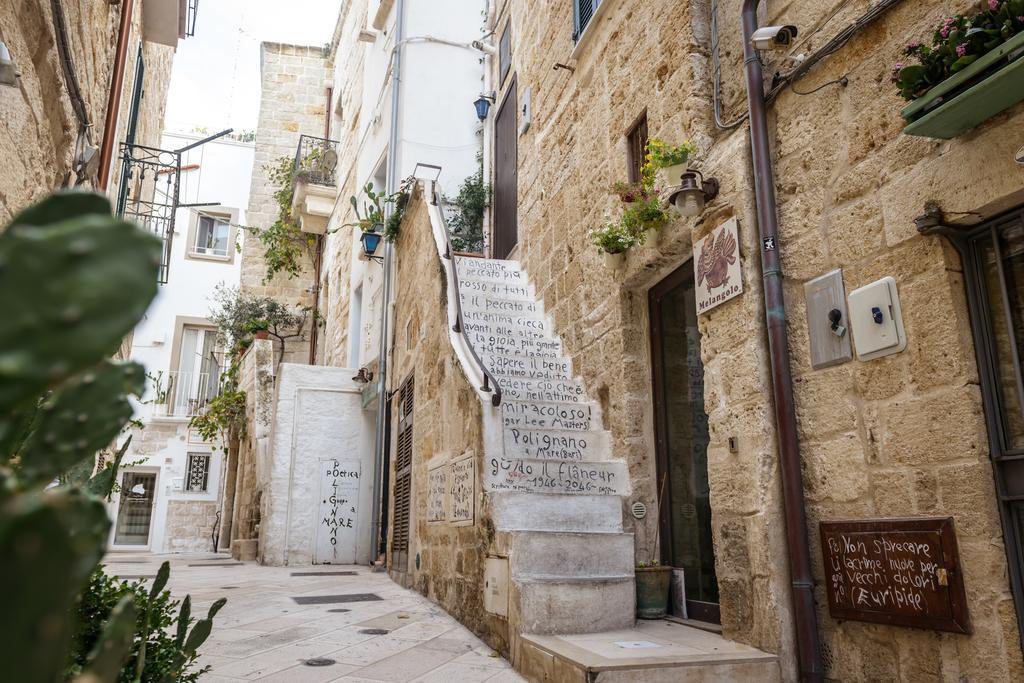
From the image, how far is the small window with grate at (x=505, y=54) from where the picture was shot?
10.3 meters

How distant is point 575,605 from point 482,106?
29.3 feet

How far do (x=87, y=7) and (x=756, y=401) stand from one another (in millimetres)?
4126

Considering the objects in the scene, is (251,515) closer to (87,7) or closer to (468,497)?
(468,497)

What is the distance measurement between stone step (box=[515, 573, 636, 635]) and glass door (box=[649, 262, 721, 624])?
0.55 m

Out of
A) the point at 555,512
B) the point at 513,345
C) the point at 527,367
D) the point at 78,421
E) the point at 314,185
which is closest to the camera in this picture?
the point at 78,421

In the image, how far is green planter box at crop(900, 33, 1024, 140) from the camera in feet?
8.57

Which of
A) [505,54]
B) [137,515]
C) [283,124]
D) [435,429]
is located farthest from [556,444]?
[137,515]

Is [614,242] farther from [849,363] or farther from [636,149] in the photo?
[849,363]

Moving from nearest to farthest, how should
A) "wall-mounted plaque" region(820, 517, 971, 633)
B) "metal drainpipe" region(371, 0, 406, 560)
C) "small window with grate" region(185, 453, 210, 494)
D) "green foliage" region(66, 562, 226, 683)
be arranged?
"green foliage" region(66, 562, 226, 683), "wall-mounted plaque" region(820, 517, 971, 633), "metal drainpipe" region(371, 0, 406, 560), "small window with grate" region(185, 453, 210, 494)

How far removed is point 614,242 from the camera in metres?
5.52

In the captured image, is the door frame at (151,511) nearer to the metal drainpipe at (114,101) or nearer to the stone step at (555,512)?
the metal drainpipe at (114,101)

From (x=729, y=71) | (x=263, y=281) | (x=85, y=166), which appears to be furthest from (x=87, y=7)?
(x=263, y=281)

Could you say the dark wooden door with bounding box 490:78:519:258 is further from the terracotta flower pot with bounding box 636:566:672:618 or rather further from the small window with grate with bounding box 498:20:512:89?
the terracotta flower pot with bounding box 636:566:672:618

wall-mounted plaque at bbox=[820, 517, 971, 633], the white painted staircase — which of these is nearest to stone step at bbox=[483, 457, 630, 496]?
the white painted staircase
